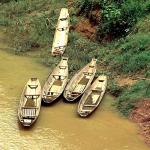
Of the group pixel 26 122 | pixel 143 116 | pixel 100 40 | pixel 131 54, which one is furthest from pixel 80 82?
pixel 100 40

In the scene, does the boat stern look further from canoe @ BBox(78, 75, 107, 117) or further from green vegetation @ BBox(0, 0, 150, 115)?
green vegetation @ BBox(0, 0, 150, 115)

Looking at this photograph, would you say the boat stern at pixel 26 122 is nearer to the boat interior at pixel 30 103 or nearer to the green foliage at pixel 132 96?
the boat interior at pixel 30 103

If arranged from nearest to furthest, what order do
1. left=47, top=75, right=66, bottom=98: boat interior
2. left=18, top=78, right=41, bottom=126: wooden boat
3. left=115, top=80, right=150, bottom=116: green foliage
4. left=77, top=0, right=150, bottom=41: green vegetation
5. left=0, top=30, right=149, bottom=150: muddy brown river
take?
left=0, top=30, right=149, bottom=150: muddy brown river, left=18, top=78, right=41, bottom=126: wooden boat, left=115, top=80, right=150, bottom=116: green foliage, left=47, top=75, right=66, bottom=98: boat interior, left=77, top=0, right=150, bottom=41: green vegetation

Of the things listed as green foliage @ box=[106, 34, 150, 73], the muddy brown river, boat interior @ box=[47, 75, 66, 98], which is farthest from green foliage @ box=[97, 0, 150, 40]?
the muddy brown river

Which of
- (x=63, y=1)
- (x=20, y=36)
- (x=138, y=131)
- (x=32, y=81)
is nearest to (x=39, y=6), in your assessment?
(x=63, y=1)

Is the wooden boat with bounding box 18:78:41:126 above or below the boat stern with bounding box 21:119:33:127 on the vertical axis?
above

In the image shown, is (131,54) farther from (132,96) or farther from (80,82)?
(132,96)

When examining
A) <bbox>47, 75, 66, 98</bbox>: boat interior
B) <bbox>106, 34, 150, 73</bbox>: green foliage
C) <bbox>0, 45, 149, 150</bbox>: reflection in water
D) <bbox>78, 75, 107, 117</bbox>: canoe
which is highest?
<bbox>106, 34, 150, 73</bbox>: green foliage
